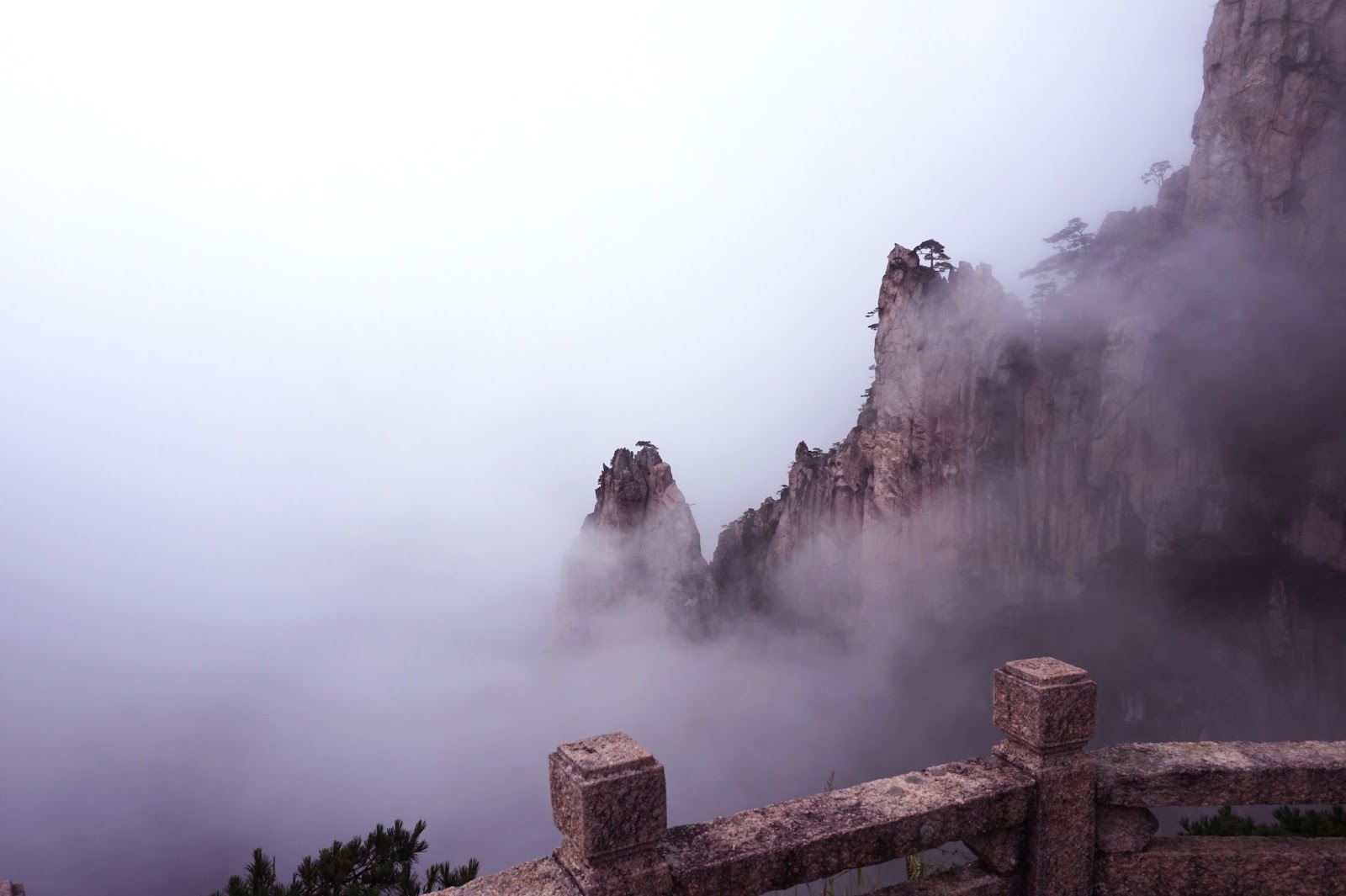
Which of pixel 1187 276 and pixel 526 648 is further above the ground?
pixel 1187 276

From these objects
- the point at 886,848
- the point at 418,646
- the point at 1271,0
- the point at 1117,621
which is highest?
the point at 1271,0

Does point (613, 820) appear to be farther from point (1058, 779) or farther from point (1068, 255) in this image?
point (1068, 255)

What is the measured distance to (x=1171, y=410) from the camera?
35.6 meters

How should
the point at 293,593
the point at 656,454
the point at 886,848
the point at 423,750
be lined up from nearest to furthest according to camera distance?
the point at 886,848
the point at 656,454
the point at 423,750
the point at 293,593

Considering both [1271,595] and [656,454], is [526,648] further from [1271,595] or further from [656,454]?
[1271,595]

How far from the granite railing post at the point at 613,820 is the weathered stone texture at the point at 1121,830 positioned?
3.23 meters

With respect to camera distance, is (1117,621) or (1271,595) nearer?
(1271,595)

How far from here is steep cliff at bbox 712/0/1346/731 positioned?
31766mm

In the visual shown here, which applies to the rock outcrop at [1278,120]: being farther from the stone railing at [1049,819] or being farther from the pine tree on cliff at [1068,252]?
the stone railing at [1049,819]

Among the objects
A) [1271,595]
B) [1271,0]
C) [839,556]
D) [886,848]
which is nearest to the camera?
[886,848]

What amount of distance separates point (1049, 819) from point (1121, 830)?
2.22 feet

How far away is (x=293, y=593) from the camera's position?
17988cm

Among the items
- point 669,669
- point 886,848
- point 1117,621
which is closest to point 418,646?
point 669,669

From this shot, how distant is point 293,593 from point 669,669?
14793 cm
